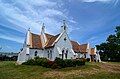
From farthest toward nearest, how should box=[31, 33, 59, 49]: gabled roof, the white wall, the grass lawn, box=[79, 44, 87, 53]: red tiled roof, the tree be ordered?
the tree
box=[79, 44, 87, 53]: red tiled roof
box=[31, 33, 59, 49]: gabled roof
the white wall
the grass lawn

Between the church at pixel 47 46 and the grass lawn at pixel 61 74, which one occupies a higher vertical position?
the church at pixel 47 46

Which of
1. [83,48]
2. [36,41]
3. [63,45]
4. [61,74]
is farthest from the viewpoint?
[83,48]

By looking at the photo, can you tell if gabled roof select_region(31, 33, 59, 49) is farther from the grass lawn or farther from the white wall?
the grass lawn

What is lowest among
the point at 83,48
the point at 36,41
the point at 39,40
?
the point at 83,48

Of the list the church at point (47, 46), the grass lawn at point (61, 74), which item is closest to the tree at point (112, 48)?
the church at point (47, 46)

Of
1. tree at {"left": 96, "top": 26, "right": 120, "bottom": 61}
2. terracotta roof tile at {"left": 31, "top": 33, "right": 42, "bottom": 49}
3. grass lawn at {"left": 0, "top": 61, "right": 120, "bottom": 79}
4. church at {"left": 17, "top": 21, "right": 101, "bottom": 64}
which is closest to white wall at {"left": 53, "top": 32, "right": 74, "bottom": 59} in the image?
church at {"left": 17, "top": 21, "right": 101, "bottom": 64}

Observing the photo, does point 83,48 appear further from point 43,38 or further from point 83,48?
point 43,38

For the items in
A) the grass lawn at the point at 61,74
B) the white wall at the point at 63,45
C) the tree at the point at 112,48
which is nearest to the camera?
the grass lawn at the point at 61,74

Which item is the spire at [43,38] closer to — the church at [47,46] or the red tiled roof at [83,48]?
the church at [47,46]

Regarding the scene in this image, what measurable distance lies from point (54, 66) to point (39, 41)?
21959mm

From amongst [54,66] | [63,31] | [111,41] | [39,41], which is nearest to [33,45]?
[39,41]

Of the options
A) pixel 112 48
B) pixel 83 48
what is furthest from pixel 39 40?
pixel 112 48

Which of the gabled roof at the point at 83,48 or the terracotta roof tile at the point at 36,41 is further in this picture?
the gabled roof at the point at 83,48

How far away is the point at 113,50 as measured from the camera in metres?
94.3
